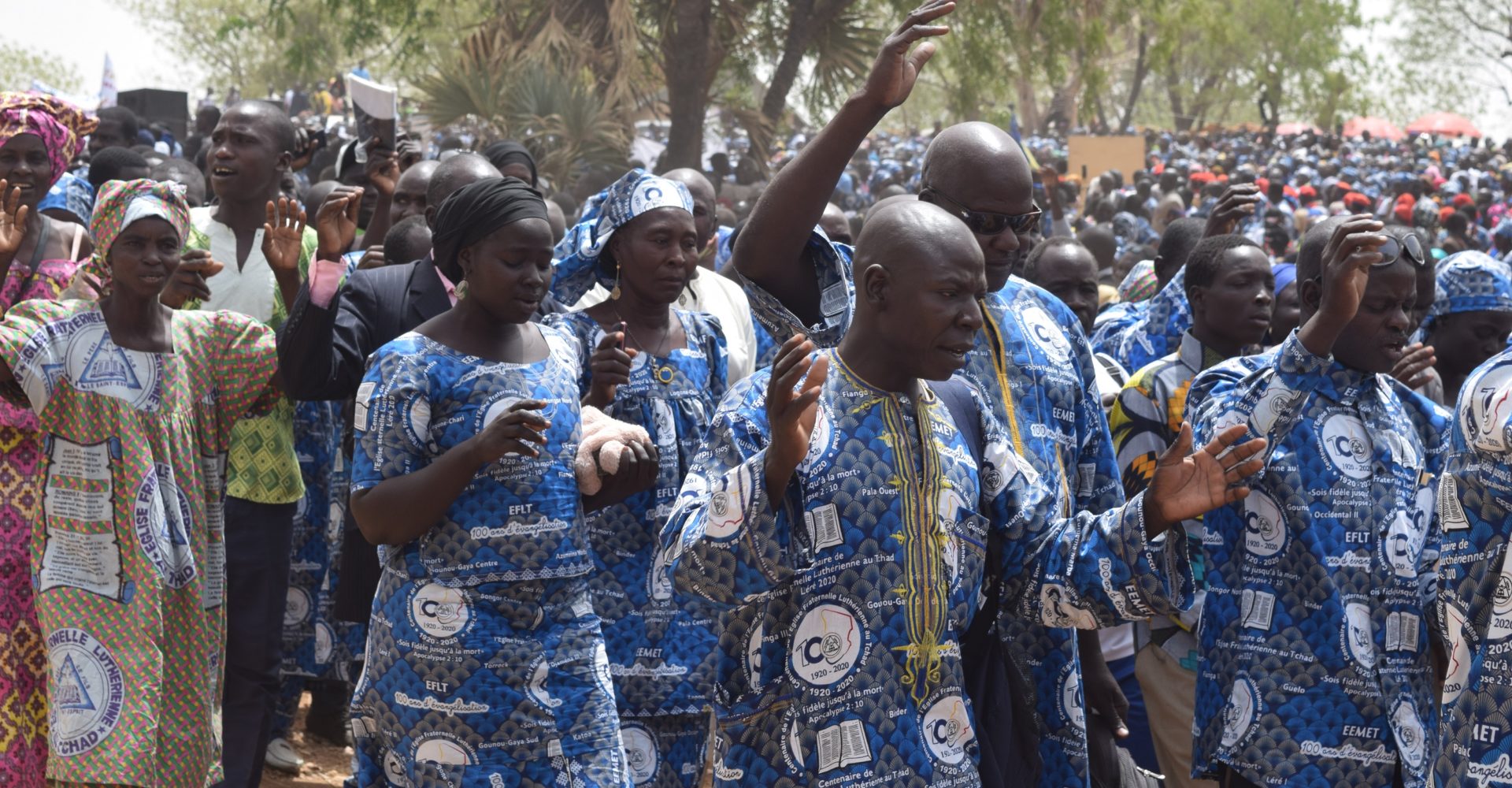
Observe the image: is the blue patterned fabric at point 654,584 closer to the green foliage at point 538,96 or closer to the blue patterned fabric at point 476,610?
the blue patterned fabric at point 476,610

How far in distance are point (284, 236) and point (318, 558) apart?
180 cm

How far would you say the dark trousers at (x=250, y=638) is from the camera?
5.37m

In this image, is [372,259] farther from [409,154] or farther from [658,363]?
[409,154]

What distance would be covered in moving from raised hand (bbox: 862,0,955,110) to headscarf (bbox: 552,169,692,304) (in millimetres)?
1765

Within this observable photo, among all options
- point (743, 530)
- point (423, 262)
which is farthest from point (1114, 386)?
point (743, 530)

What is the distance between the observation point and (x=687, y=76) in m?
18.2

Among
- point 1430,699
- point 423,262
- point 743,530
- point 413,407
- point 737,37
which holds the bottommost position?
point 1430,699

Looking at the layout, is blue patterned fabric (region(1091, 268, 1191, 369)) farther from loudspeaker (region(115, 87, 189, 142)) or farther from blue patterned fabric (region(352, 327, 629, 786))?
loudspeaker (region(115, 87, 189, 142))

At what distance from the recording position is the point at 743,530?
2898mm

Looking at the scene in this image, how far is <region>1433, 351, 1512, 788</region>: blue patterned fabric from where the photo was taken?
3381mm

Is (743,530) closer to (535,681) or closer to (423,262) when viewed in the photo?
(535,681)

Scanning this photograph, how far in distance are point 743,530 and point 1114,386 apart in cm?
343

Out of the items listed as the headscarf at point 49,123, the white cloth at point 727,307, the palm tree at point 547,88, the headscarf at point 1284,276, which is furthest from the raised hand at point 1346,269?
the palm tree at point 547,88

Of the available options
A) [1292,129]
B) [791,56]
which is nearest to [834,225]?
[791,56]
